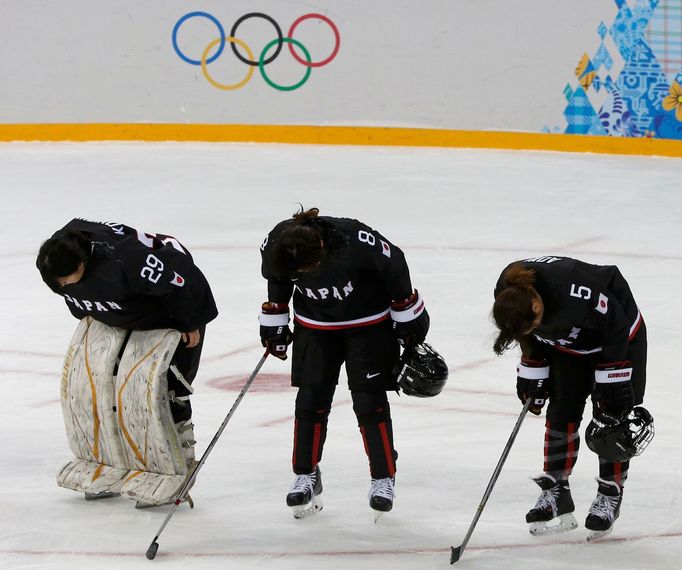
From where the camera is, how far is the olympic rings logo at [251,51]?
38.8 ft

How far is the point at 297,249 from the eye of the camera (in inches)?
129

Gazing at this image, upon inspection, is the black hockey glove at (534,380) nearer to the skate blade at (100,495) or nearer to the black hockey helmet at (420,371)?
the black hockey helmet at (420,371)

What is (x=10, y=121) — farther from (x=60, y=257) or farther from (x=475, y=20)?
(x=60, y=257)

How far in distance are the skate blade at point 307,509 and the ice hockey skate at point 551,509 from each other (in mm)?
648

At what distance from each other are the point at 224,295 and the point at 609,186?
438 centimetres

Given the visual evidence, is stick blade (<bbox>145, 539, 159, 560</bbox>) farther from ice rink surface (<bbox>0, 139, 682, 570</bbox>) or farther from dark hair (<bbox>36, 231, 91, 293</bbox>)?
dark hair (<bbox>36, 231, 91, 293</bbox>)

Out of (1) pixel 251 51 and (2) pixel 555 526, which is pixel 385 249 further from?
(1) pixel 251 51

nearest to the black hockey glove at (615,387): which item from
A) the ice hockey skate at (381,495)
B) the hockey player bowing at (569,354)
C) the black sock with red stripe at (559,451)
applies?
the hockey player bowing at (569,354)

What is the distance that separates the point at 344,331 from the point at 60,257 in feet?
2.81

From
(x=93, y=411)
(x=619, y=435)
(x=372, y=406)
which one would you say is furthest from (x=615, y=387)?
(x=93, y=411)

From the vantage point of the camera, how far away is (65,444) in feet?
14.4

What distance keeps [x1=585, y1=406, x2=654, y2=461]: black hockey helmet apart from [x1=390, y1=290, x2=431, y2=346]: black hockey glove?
1.89 ft

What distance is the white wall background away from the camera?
11.6 meters

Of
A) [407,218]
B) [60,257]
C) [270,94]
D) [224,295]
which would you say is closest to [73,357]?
[60,257]
